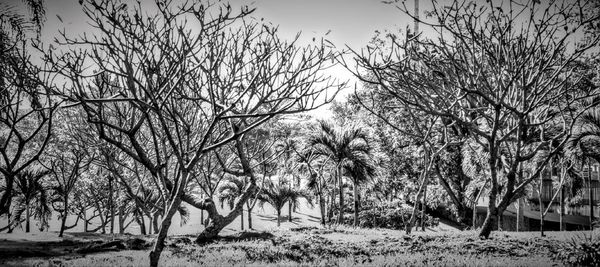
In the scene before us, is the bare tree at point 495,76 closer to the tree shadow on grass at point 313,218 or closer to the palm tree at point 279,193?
the palm tree at point 279,193

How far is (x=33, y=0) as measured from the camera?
755 centimetres

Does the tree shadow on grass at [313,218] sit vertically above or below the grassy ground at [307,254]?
below

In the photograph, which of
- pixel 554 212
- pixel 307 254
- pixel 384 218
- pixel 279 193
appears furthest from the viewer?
pixel 554 212

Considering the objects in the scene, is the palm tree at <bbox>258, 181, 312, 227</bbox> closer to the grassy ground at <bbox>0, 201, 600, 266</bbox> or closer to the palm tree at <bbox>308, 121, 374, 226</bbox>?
the palm tree at <bbox>308, 121, 374, 226</bbox>

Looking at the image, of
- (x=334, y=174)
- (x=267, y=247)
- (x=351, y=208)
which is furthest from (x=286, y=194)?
(x=267, y=247)

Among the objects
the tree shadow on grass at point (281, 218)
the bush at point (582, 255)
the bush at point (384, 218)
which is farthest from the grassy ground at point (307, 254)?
the tree shadow on grass at point (281, 218)

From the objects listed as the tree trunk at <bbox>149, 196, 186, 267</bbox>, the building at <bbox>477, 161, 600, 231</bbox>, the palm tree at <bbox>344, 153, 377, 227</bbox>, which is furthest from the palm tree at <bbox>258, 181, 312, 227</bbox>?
the tree trunk at <bbox>149, 196, 186, 267</bbox>

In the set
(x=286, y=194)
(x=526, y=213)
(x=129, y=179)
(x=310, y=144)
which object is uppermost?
(x=310, y=144)

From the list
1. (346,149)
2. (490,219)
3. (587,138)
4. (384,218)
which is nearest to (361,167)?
(346,149)

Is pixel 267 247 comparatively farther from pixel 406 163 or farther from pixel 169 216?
pixel 406 163

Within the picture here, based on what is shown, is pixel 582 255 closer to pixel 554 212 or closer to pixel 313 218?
pixel 313 218

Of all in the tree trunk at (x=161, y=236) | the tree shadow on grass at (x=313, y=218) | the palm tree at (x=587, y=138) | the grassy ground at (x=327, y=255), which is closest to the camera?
the tree trunk at (x=161, y=236)

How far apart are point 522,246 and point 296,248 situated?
18.8 ft

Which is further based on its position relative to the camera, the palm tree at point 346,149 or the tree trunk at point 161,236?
the palm tree at point 346,149
